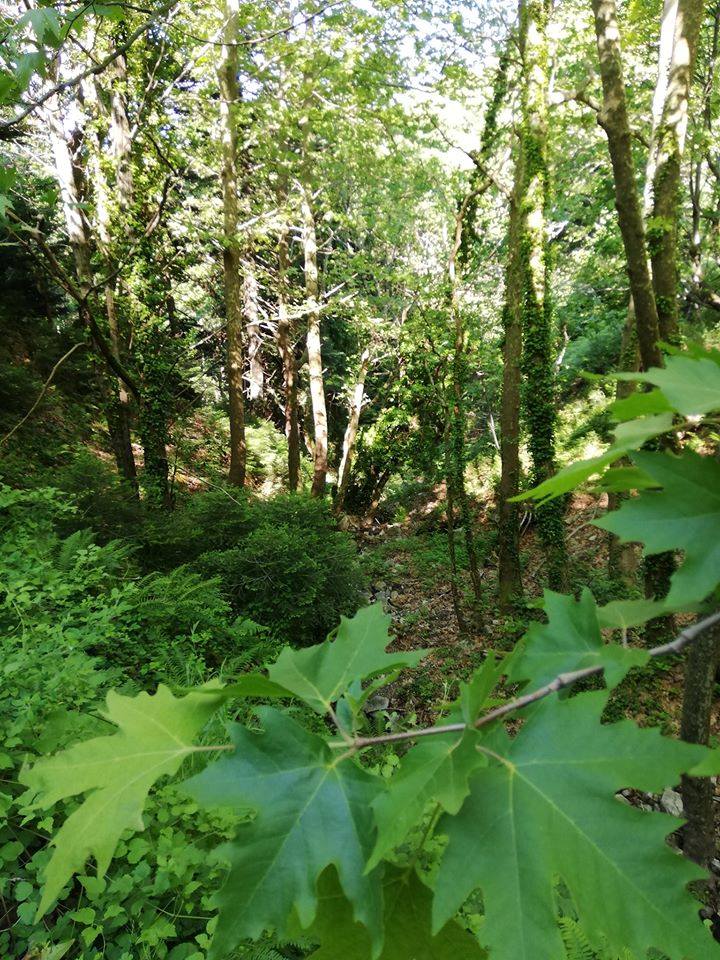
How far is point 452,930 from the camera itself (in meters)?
0.63

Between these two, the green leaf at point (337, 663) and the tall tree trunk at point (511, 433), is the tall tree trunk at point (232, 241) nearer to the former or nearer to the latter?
the tall tree trunk at point (511, 433)

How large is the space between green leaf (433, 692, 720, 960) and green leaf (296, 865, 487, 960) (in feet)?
0.51

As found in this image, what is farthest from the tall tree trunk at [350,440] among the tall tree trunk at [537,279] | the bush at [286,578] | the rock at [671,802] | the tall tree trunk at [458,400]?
the rock at [671,802]

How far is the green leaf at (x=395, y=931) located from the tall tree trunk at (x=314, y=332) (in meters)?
10.5

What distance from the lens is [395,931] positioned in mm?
611

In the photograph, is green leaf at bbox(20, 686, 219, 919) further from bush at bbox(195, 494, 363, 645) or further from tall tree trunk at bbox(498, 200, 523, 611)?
tall tree trunk at bbox(498, 200, 523, 611)

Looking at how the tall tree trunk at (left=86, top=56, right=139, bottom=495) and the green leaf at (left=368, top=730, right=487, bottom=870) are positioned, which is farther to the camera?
the tall tree trunk at (left=86, top=56, right=139, bottom=495)

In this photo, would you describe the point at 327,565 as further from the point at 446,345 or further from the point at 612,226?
the point at 612,226

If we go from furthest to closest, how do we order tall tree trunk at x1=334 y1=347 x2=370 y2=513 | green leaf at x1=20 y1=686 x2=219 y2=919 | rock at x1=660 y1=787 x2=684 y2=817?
tall tree trunk at x1=334 y1=347 x2=370 y2=513 < rock at x1=660 y1=787 x2=684 y2=817 < green leaf at x1=20 y1=686 x2=219 y2=919

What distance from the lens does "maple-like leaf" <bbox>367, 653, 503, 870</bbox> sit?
501mm

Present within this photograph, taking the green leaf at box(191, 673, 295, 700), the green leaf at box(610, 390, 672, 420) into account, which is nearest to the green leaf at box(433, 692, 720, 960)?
the green leaf at box(191, 673, 295, 700)

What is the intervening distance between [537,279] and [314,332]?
6141 millimetres

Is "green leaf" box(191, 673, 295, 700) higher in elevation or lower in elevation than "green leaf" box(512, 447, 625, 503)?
lower

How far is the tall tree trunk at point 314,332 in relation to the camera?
10.8 meters
